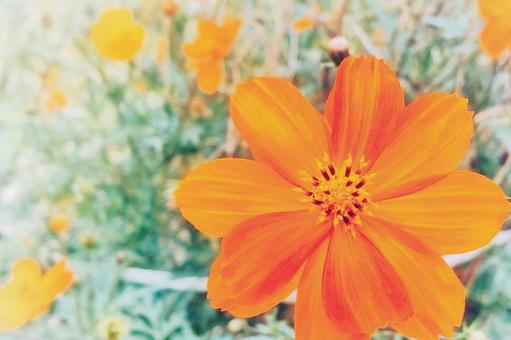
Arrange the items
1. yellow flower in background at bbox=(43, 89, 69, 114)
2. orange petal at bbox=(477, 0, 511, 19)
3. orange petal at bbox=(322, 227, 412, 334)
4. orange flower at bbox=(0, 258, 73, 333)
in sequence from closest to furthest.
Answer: orange petal at bbox=(322, 227, 412, 334) → orange petal at bbox=(477, 0, 511, 19) → orange flower at bbox=(0, 258, 73, 333) → yellow flower in background at bbox=(43, 89, 69, 114)

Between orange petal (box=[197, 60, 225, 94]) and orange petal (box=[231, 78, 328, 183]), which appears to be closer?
orange petal (box=[231, 78, 328, 183])

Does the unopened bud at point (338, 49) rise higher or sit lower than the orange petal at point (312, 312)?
higher

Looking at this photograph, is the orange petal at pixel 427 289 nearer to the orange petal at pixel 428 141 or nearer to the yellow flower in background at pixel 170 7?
the orange petal at pixel 428 141

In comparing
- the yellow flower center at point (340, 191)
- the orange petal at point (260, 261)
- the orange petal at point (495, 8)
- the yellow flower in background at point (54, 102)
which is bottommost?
the yellow flower in background at point (54, 102)

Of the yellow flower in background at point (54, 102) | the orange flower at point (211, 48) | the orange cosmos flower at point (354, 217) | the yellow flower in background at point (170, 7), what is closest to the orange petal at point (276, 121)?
the orange cosmos flower at point (354, 217)

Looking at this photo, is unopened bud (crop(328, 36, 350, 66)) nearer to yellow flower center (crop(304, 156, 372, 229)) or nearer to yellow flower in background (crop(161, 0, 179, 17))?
yellow flower center (crop(304, 156, 372, 229))

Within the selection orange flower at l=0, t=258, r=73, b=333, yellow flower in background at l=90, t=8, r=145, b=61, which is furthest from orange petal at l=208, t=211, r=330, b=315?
yellow flower in background at l=90, t=8, r=145, b=61

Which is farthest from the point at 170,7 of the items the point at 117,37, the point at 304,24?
the point at 304,24

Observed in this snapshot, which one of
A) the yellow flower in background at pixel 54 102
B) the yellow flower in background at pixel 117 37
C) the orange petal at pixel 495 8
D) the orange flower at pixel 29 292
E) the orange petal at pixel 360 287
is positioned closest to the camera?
the orange petal at pixel 360 287
